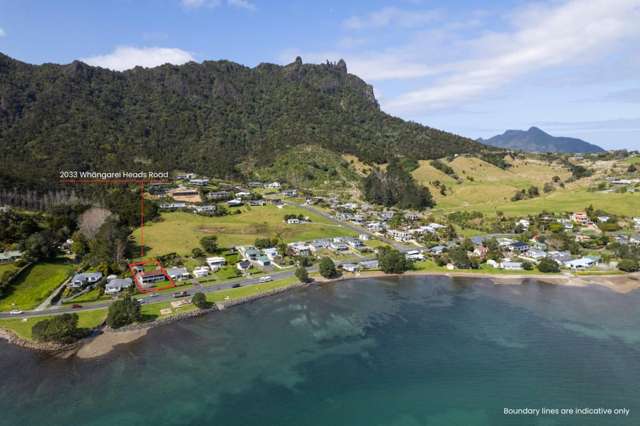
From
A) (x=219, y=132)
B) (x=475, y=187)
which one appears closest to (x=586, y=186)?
(x=475, y=187)

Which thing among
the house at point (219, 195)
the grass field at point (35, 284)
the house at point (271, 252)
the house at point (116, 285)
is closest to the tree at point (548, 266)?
the house at point (271, 252)

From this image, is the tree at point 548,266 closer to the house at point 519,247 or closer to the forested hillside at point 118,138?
the house at point 519,247

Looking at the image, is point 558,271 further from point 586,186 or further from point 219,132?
point 219,132

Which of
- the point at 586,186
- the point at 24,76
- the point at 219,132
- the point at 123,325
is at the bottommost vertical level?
the point at 123,325

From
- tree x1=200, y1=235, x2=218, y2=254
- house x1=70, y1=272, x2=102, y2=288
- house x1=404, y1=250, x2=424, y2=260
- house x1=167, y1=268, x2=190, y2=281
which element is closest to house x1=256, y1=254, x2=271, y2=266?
tree x1=200, y1=235, x2=218, y2=254

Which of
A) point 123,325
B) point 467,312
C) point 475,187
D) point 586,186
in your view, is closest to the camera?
point 123,325

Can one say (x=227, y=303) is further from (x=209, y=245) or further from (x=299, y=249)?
(x=299, y=249)

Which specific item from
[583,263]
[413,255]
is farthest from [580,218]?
[413,255]

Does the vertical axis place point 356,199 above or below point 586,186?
below
